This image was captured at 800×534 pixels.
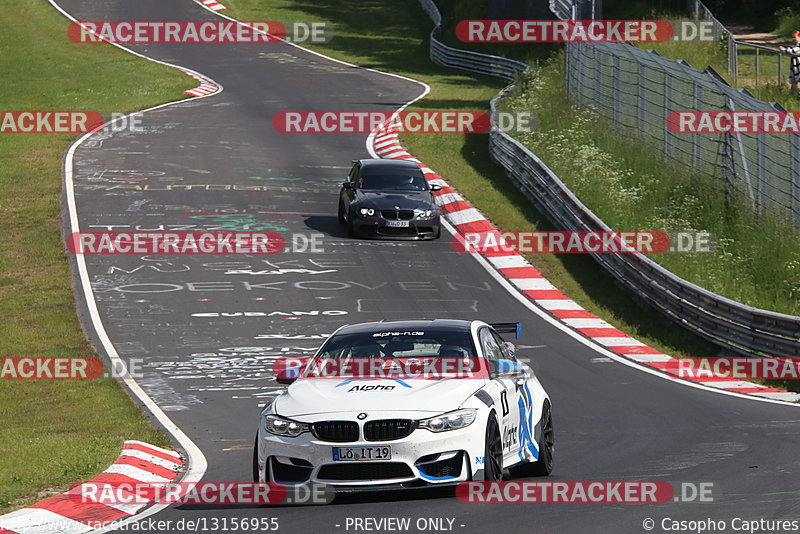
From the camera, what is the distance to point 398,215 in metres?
27.5

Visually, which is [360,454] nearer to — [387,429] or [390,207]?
[387,429]

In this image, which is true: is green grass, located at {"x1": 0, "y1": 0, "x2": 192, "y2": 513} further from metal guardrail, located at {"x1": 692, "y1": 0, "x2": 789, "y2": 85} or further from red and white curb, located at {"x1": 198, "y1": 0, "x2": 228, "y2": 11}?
metal guardrail, located at {"x1": 692, "y1": 0, "x2": 789, "y2": 85}

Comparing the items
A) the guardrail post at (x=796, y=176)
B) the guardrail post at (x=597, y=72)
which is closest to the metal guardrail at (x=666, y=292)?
the guardrail post at (x=796, y=176)

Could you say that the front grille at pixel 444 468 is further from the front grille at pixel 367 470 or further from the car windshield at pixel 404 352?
the car windshield at pixel 404 352

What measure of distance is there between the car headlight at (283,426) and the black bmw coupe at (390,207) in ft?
57.6

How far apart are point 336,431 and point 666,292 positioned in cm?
1327

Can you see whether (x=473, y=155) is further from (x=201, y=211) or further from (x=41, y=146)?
(x=41, y=146)

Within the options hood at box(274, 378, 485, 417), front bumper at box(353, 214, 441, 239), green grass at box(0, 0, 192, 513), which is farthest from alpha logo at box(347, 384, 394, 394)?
front bumper at box(353, 214, 441, 239)

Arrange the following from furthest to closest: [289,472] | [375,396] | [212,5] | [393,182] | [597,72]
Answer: [212,5] < [597,72] < [393,182] < [375,396] < [289,472]

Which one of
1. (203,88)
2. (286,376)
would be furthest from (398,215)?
(203,88)

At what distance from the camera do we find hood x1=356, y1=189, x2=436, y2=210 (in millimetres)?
27625

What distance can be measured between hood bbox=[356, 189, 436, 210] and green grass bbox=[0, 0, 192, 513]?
21.5 feet

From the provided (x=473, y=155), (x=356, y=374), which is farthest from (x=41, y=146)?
(x=356, y=374)

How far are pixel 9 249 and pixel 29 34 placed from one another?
3436 cm
